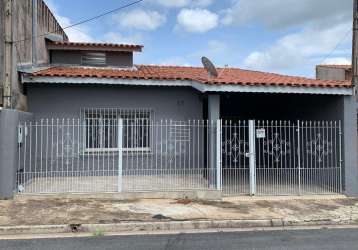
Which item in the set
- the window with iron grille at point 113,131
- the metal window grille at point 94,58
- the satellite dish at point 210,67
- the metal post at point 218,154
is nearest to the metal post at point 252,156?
the metal post at point 218,154

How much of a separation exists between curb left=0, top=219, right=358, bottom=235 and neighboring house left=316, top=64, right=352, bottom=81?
58.9ft

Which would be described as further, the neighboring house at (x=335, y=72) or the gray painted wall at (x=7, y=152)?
the neighboring house at (x=335, y=72)

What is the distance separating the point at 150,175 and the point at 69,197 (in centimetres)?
271

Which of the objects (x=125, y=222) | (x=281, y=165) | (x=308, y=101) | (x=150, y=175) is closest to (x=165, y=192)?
(x=150, y=175)

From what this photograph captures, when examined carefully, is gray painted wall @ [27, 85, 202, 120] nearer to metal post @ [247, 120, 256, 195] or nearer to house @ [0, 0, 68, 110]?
house @ [0, 0, 68, 110]

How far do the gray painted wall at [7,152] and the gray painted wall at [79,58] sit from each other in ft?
17.2

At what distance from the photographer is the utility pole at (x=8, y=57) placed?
10.2 m

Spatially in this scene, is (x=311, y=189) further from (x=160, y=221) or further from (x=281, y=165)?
(x=160, y=221)

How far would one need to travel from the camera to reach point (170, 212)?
884 cm

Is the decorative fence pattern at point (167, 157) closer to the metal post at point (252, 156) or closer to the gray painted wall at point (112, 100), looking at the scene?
the metal post at point (252, 156)

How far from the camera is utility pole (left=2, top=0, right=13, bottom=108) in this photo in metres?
10.2

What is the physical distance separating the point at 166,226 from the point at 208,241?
114 cm

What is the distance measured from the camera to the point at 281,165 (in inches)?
535

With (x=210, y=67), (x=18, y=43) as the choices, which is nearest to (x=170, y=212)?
(x=210, y=67)
